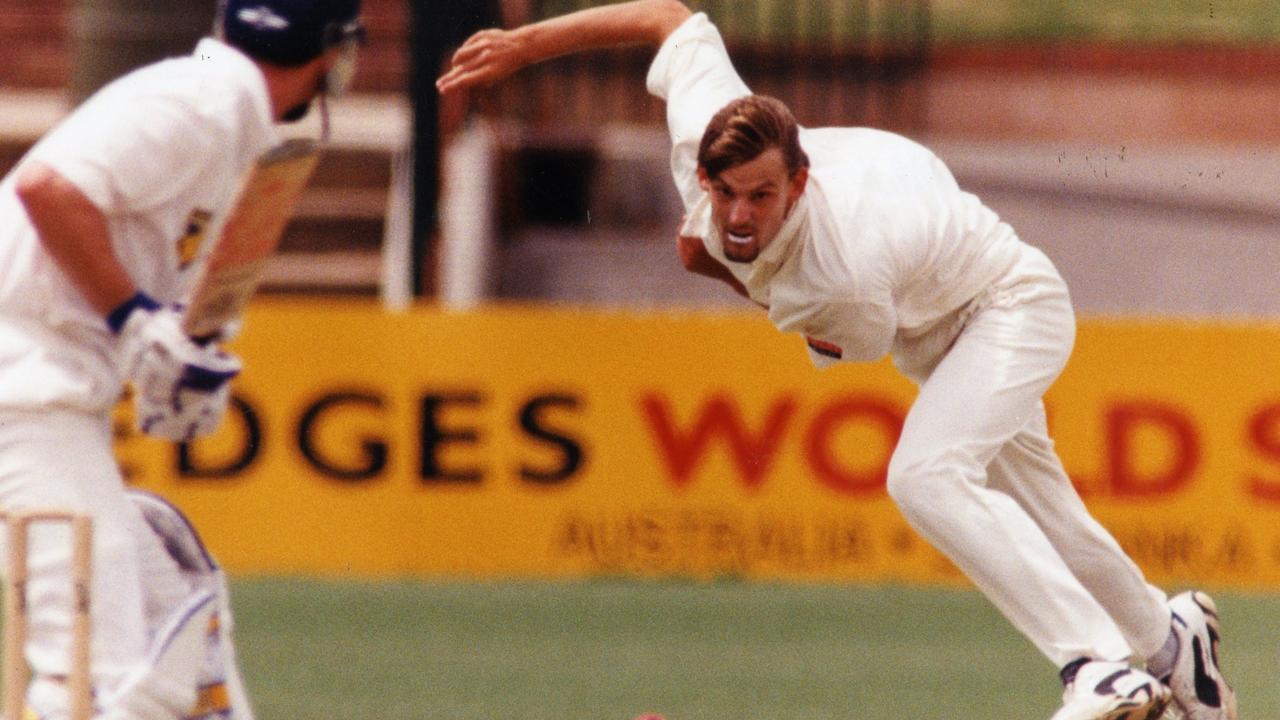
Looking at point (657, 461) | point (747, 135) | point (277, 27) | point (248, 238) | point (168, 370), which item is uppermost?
point (277, 27)

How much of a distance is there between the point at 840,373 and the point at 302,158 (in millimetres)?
5887

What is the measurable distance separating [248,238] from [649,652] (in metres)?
3.84

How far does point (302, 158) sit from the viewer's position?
4941 millimetres

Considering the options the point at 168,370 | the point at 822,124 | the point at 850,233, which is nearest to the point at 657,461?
the point at 822,124

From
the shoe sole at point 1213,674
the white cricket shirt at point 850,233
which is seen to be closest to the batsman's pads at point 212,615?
the white cricket shirt at point 850,233

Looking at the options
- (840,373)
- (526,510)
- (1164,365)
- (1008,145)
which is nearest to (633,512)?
(526,510)

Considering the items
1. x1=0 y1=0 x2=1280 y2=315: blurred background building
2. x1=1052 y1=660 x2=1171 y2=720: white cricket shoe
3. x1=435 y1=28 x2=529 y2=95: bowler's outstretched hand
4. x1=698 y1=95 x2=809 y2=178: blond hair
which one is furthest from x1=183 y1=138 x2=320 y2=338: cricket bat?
x1=0 y1=0 x2=1280 y2=315: blurred background building

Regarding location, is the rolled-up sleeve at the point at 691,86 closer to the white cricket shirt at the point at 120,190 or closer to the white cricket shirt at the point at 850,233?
the white cricket shirt at the point at 850,233

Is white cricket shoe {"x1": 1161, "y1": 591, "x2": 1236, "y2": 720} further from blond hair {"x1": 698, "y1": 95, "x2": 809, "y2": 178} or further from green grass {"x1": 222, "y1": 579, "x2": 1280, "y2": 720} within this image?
blond hair {"x1": 698, "y1": 95, "x2": 809, "y2": 178}

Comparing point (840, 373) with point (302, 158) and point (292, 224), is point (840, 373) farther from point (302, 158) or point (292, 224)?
point (302, 158)

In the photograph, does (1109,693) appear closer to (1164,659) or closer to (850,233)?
(1164,659)

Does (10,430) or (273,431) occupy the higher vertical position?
(10,430)

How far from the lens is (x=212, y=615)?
15.1ft

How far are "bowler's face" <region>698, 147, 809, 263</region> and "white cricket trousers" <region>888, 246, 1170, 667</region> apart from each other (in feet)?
2.22
